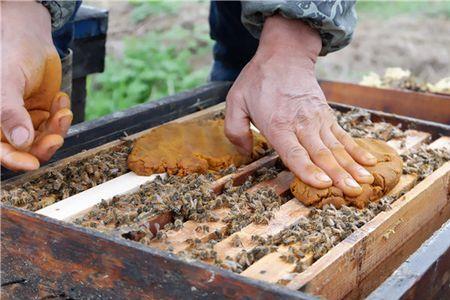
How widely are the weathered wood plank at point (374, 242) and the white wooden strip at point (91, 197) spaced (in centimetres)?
84

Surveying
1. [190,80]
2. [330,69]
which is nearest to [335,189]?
[190,80]

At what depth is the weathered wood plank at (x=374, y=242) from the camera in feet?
7.02

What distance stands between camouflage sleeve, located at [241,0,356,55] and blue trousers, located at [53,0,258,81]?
1050 mm

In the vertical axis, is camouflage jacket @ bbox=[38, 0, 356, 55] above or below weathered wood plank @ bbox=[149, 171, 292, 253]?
above

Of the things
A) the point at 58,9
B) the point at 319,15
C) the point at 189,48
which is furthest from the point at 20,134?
the point at 189,48

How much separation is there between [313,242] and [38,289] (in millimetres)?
866

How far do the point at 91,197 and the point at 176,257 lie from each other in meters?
0.72

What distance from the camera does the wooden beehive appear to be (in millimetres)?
2020

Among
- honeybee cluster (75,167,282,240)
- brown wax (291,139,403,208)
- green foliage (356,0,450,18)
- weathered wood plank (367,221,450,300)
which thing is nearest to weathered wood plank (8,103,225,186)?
honeybee cluster (75,167,282,240)

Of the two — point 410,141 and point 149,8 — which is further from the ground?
point 410,141

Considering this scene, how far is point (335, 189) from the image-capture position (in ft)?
8.57

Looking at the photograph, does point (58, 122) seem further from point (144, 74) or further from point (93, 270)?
point (144, 74)

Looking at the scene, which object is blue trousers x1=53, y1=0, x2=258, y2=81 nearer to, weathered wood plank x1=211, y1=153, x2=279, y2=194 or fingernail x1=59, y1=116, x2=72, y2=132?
weathered wood plank x1=211, y1=153, x2=279, y2=194

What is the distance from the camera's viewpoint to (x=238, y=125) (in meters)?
2.93
